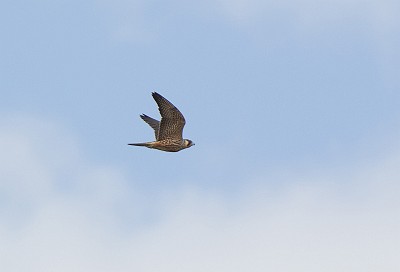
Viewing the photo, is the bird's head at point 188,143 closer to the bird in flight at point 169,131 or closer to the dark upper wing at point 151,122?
the bird in flight at point 169,131

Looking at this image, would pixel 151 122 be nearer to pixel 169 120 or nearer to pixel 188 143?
pixel 188 143

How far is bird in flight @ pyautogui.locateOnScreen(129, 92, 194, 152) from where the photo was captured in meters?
51.0

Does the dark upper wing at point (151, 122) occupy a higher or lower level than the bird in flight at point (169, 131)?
higher

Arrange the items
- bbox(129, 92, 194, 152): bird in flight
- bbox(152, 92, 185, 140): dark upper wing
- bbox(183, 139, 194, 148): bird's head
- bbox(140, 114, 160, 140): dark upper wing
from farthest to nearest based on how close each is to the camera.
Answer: bbox(140, 114, 160, 140): dark upper wing < bbox(183, 139, 194, 148): bird's head < bbox(129, 92, 194, 152): bird in flight < bbox(152, 92, 185, 140): dark upper wing

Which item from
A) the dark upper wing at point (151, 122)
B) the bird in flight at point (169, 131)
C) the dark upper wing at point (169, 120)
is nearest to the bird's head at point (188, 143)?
the bird in flight at point (169, 131)

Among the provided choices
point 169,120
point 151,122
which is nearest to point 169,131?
point 169,120

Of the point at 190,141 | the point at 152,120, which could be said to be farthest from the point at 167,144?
the point at 152,120

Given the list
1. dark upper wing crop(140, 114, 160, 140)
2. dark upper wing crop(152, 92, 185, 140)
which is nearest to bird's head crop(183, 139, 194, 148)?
dark upper wing crop(152, 92, 185, 140)

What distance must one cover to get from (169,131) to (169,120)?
115cm

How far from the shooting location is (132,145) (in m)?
52.0

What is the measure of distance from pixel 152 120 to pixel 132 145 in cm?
738

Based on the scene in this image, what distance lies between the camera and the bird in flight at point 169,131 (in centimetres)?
5103

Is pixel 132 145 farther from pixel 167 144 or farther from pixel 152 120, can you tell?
pixel 152 120

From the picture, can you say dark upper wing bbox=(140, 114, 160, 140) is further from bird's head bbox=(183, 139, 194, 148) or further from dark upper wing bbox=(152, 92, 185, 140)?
dark upper wing bbox=(152, 92, 185, 140)
